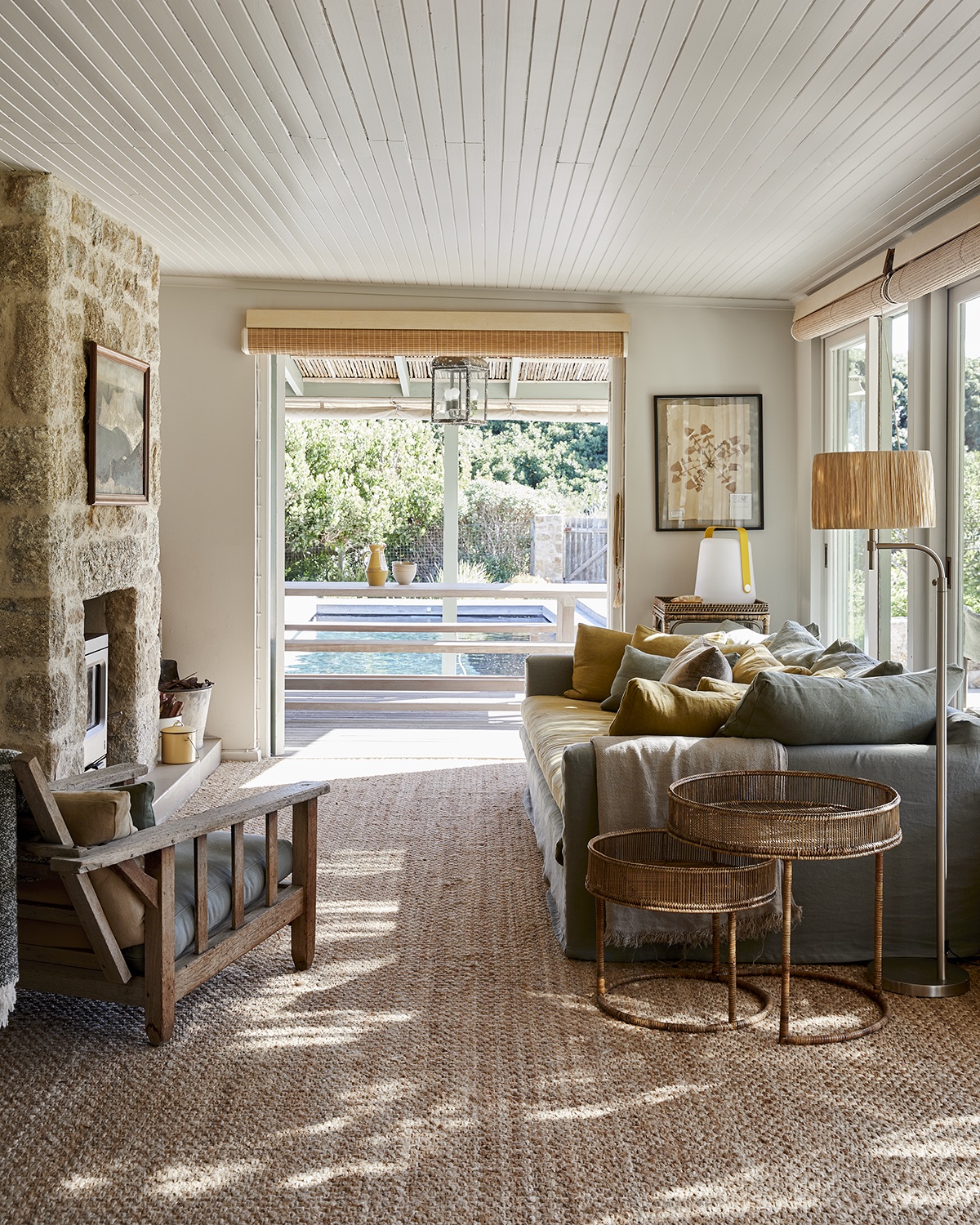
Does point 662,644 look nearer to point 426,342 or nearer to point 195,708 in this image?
point 426,342

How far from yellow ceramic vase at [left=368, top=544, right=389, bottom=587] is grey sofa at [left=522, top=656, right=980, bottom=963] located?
20.5ft

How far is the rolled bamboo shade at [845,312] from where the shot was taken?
4715mm

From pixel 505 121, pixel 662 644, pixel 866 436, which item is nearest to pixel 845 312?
pixel 866 436

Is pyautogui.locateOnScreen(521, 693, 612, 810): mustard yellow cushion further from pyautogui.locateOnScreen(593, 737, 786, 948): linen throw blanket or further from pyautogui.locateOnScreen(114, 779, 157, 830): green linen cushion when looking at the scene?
pyautogui.locateOnScreen(114, 779, 157, 830): green linen cushion

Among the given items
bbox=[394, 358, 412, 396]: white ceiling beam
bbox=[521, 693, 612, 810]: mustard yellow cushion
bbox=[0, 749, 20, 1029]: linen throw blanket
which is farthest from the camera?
bbox=[394, 358, 412, 396]: white ceiling beam

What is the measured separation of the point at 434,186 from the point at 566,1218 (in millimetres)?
3554

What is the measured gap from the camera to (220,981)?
2.96 metres

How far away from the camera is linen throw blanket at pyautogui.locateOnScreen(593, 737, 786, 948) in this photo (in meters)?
3.01

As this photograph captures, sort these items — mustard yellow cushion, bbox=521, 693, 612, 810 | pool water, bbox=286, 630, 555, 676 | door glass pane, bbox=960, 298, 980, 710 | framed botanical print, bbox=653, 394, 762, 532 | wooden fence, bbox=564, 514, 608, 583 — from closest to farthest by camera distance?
mustard yellow cushion, bbox=521, 693, 612, 810 < door glass pane, bbox=960, 298, 980, 710 < framed botanical print, bbox=653, 394, 762, 532 < pool water, bbox=286, 630, 555, 676 < wooden fence, bbox=564, 514, 608, 583

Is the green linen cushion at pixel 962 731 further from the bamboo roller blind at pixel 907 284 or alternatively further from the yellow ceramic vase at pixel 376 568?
the yellow ceramic vase at pixel 376 568

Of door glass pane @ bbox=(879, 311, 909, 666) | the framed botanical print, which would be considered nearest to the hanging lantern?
the framed botanical print

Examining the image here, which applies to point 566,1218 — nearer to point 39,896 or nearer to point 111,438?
point 39,896

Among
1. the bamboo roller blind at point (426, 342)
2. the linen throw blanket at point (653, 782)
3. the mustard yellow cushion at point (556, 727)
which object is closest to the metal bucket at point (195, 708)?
the mustard yellow cushion at point (556, 727)

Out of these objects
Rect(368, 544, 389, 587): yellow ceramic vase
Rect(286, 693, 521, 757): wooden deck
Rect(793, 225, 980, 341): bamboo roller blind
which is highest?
Rect(793, 225, 980, 341): bamboo roller blind
